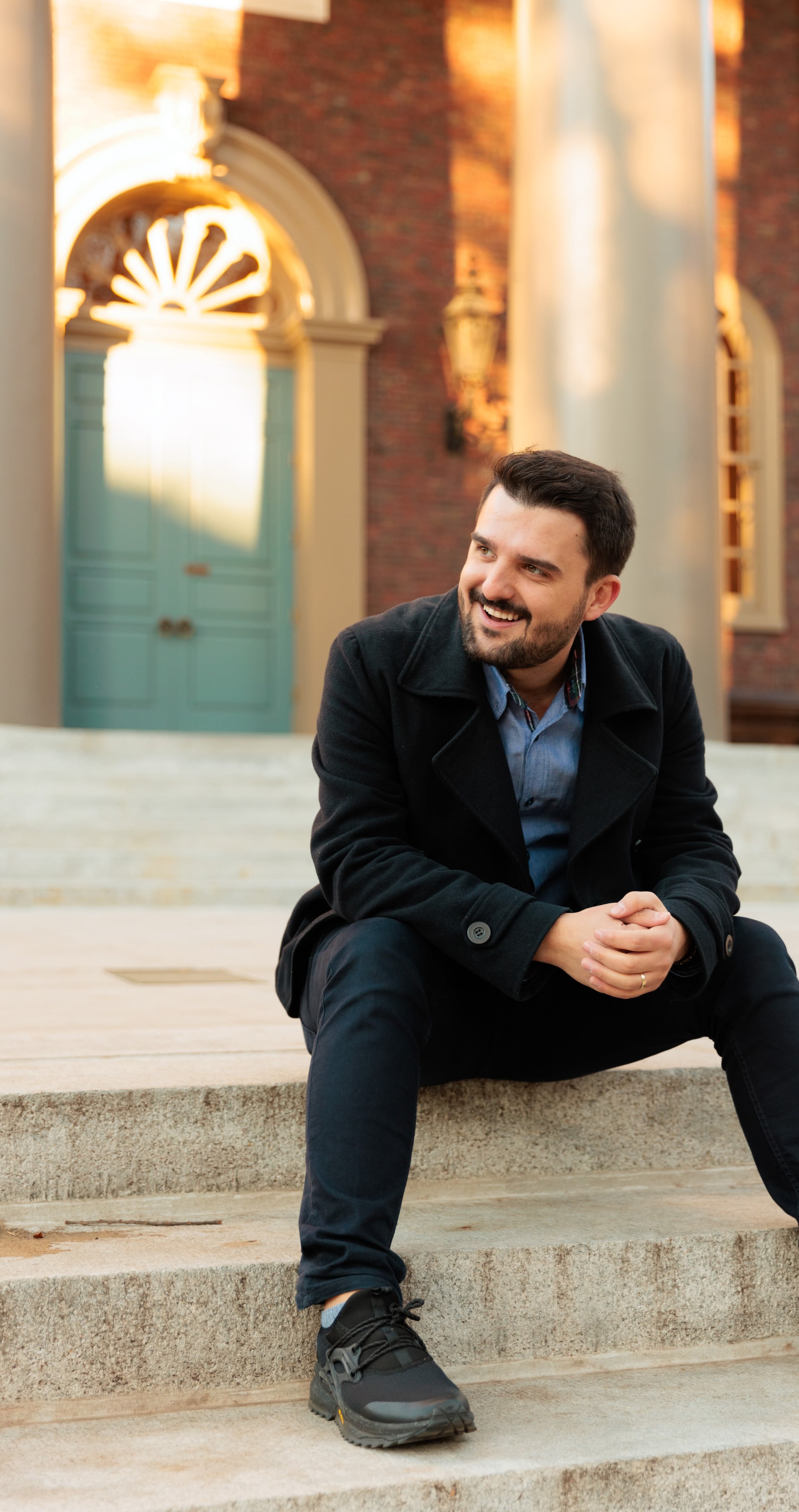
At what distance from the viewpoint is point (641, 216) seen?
7621 mm

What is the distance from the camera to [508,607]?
6.87 feet

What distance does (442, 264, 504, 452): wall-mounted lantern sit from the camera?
1034cm

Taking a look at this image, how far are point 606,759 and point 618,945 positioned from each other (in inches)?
13.4

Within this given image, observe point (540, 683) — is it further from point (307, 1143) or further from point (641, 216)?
point (641, 216)

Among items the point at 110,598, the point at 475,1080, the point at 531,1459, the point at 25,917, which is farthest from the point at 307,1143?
the point at 110,598

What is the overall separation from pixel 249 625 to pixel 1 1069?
8.36m

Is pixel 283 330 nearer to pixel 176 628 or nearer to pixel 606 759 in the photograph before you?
pixel 176 628

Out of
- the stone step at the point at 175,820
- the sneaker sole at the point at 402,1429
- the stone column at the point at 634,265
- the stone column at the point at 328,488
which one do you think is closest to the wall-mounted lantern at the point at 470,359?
the stone column at the point at 328,488

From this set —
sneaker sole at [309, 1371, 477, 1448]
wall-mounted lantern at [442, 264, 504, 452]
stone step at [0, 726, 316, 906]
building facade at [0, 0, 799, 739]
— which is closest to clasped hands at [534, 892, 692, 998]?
sneaker sole at [309, 1371, 477, 1448]

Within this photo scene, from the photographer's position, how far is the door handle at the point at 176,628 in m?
10.3

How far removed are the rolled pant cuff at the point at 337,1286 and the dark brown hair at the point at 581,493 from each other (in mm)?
1009

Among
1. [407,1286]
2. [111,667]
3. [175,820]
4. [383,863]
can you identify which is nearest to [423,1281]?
[407,1286]

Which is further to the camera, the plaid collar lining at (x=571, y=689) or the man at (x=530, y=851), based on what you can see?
the plaid collar lining at (x=571, y=689)

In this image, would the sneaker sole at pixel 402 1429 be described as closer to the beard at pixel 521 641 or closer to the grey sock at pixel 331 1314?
the grey sock at pixel 331 1314
